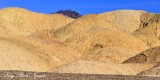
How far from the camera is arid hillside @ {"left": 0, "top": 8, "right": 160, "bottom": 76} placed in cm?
3875

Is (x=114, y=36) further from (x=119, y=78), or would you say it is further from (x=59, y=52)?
(x=119, y=78)

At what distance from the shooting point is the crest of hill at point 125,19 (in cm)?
10081

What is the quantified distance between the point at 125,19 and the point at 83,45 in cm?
4221

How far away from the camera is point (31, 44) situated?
4984 cm

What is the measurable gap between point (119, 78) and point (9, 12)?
77174mm

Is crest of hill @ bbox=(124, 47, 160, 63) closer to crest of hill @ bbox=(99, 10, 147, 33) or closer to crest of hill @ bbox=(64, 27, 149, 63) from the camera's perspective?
crest of hill @ bbox=(64, 27, 149, 63)

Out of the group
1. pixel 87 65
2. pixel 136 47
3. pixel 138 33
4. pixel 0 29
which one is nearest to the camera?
pixel 87 65

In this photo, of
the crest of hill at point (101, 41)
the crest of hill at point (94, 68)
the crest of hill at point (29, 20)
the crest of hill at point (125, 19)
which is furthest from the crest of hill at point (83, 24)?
the crest of hill at point (94, 68)

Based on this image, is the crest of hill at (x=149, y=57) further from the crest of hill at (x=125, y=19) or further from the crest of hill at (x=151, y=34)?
the crest of hill at (x=125, y=19)

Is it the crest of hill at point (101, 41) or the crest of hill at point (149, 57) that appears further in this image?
the crest of hill at point (101, 41)

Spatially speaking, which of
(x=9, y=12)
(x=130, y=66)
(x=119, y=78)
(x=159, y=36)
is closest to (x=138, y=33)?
(x=159, y=36)

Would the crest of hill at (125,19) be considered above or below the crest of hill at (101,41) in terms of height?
above

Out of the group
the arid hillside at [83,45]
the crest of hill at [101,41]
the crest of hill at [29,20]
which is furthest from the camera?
the crest of hill at [29,20]

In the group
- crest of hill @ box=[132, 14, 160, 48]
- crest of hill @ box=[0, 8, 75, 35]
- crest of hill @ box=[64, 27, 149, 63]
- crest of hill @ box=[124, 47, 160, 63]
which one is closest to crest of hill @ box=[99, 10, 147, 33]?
crest of hill @ box=[132, 14, 160, 48]
